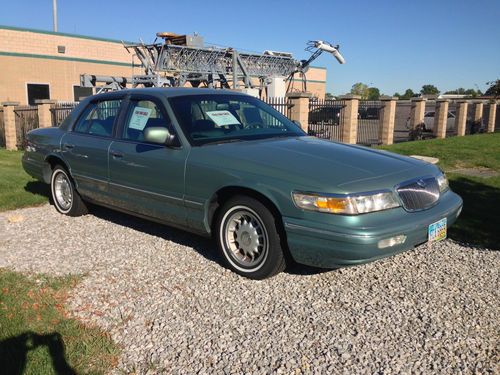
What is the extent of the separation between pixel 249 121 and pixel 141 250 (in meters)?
1.79

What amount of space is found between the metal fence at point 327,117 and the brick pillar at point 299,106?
1.74 meters

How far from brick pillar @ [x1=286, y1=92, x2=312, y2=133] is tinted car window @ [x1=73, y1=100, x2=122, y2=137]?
8.40m

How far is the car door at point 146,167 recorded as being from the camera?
4742mm

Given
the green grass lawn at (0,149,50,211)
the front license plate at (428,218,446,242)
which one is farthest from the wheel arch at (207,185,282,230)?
the green grass lawn at (0,149,50,211)

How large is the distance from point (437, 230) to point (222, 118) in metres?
2.37

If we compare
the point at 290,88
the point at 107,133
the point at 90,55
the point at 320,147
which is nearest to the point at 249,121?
the point at 320,147

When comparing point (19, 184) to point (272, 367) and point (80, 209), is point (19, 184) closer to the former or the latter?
point (80, 209)

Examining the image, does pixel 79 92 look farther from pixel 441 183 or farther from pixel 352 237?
pixel 352 237

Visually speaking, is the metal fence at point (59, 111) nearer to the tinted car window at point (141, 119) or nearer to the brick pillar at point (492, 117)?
the tinted car window at point (141, 119)

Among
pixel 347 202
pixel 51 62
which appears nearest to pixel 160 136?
pixel 347 202

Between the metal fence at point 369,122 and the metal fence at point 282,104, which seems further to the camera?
the metal fence at point 369,122

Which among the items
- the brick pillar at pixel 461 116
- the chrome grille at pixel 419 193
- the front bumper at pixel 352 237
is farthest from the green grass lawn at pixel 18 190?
the brick pillar at pixel 461 116

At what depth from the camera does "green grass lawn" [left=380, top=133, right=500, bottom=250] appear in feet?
18.5

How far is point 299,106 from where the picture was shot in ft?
45.8
